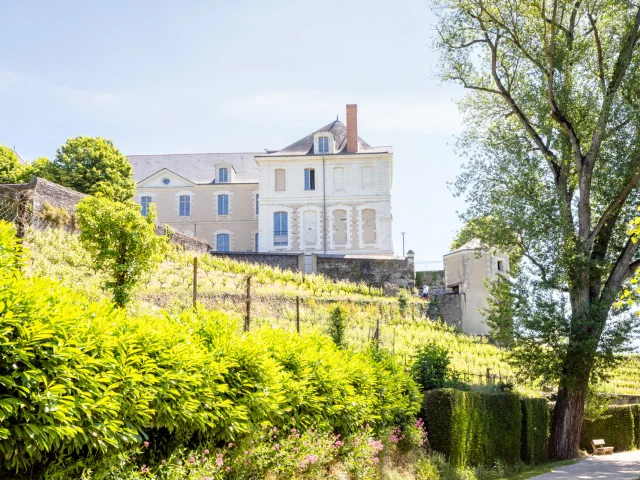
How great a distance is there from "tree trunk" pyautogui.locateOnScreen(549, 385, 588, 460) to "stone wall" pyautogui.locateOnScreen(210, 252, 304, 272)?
66.1ft

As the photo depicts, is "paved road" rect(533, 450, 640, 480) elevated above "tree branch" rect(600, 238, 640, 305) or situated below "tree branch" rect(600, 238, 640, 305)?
below

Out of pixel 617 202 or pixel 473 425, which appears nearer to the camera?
pixel 473 425

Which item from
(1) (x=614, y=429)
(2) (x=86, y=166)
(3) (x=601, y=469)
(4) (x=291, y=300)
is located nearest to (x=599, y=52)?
(3) (x=601, y=469)

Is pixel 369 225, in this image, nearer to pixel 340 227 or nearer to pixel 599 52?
pixel 340 227

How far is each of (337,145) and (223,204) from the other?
27.0ft

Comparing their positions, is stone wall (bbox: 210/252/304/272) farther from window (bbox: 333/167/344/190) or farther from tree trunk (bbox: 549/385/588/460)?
tree trunk (bbox: 549/385/588/460)

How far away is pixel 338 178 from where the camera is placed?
139ft

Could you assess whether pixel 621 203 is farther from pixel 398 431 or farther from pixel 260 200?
pixel 260 200

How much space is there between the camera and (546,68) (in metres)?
17.5

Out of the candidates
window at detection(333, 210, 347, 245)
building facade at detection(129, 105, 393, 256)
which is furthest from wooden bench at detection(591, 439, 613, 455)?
window at detection(333, 210, 347, 245)

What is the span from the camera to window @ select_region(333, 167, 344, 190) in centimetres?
4222

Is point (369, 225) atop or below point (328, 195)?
below

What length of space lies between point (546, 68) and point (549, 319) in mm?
5992

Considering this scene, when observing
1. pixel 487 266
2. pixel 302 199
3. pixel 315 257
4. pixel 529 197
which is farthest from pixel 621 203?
pixel 302 199
